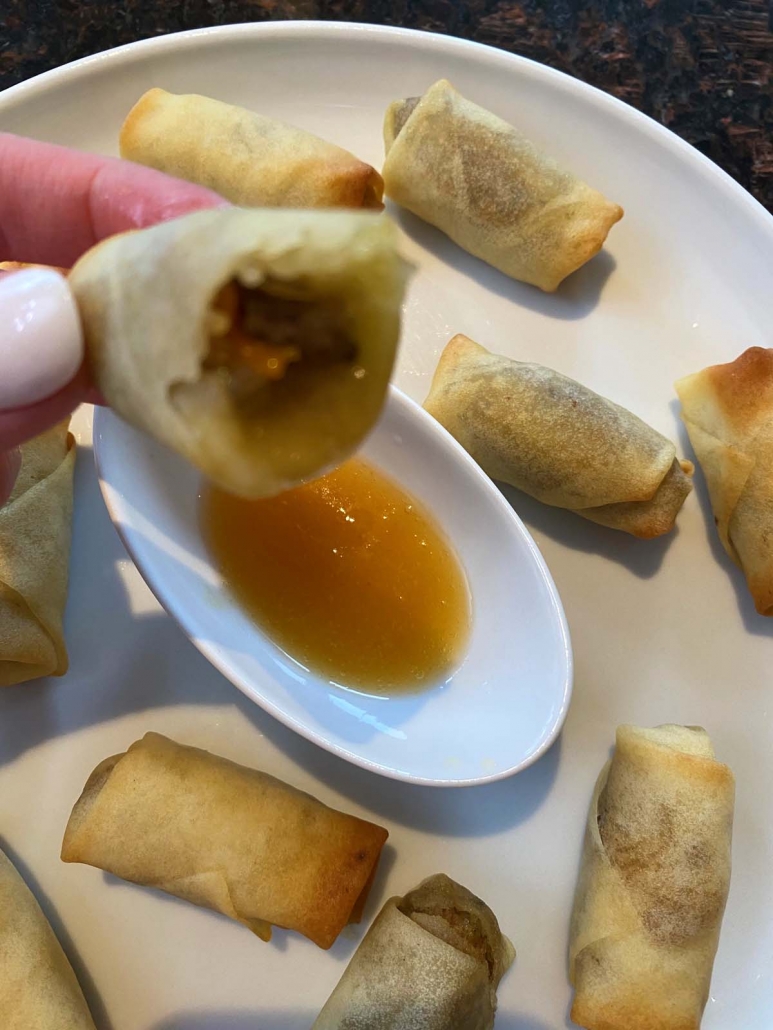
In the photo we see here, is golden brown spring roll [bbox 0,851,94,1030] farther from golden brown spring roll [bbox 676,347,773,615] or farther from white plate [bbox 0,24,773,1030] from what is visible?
golden brown spring roll [bbox 676,347,773,615]

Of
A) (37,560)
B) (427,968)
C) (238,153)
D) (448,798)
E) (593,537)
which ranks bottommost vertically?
(427,968)

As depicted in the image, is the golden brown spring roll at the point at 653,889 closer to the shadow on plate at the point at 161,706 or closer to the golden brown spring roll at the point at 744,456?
the shadow on plate at the point at 161,706

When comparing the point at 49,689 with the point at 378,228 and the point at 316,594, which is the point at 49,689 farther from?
the point at 378,228

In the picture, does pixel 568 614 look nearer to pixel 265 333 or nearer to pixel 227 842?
pixel 227 842

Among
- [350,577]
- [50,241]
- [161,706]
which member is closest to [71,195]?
[50,241]

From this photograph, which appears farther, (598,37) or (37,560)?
(598,37)

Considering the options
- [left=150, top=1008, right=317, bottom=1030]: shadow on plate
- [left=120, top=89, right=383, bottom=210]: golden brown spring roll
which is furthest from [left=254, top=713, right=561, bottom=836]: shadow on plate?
[left=120, top=89, right=383, bottom=210]: golden brown spring roll
